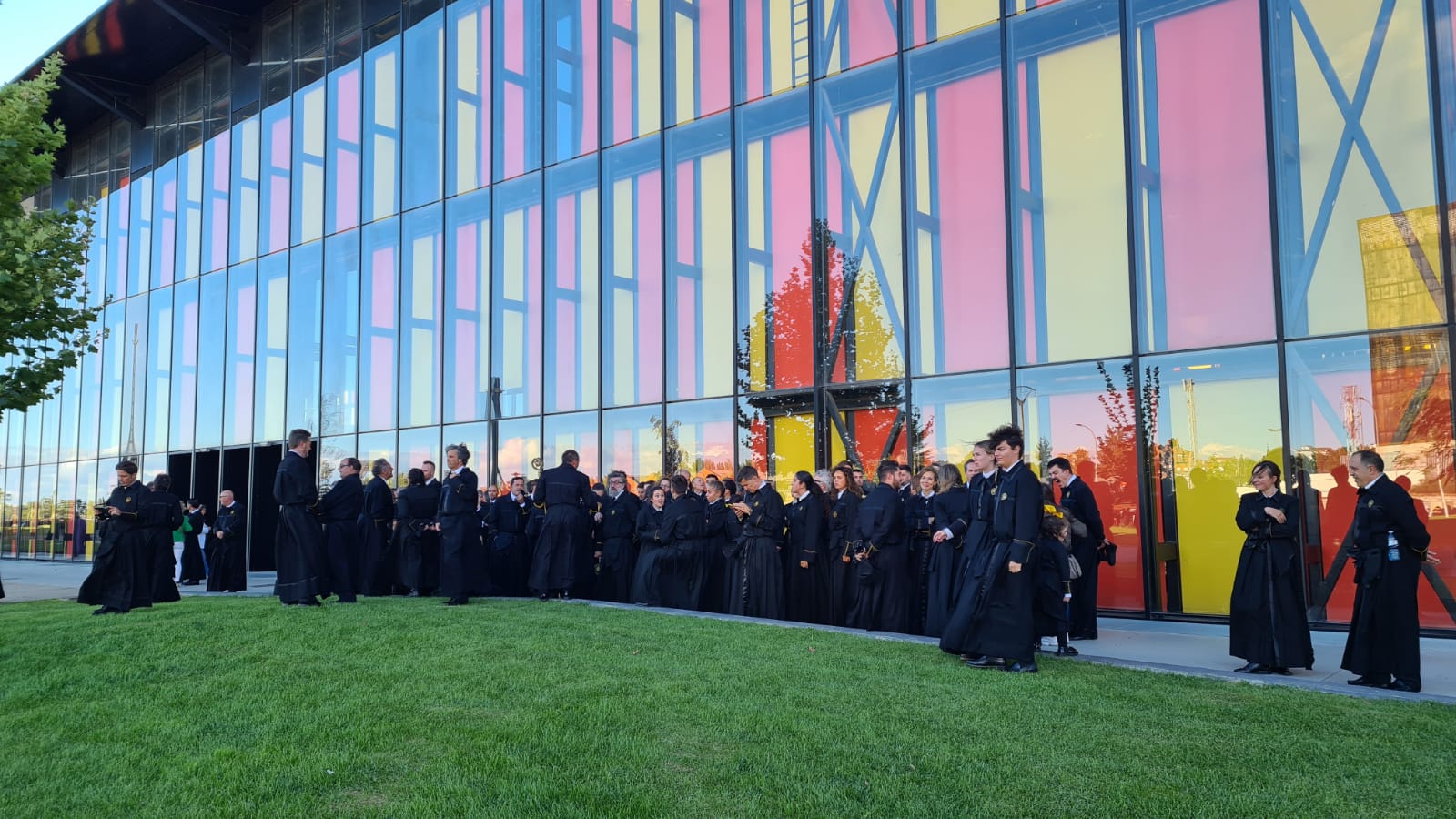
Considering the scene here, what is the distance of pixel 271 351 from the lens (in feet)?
84.4

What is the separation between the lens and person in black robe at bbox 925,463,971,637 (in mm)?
9461

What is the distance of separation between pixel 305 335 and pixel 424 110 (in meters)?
6.30

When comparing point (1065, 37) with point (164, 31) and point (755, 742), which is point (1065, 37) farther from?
point (164, 31)

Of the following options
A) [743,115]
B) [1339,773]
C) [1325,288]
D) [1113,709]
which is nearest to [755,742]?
[1113,709]

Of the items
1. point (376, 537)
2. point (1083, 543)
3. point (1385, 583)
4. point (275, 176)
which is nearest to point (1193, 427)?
point (1083, 543)

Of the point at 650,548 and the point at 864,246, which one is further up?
the point at 864,246

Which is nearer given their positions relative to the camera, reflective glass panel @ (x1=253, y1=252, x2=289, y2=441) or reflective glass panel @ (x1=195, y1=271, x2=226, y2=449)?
reflective glass panel @ (x1=253, y1=252, x2=289, y2=441)

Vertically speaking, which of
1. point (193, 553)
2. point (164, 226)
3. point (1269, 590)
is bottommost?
point (193, 553)

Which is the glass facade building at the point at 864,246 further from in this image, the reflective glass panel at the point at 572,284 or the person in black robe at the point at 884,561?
the person in black robe at the point at 884,561

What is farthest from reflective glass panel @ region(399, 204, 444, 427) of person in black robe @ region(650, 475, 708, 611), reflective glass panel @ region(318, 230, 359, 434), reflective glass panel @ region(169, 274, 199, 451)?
person in black robe @ region(650, 475, 708, 611)

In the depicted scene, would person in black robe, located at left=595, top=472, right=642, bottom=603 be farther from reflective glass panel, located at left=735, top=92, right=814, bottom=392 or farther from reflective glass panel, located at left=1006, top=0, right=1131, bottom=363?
reflective glass panel, located at left=1006, top=0, right=1131, bottom=363

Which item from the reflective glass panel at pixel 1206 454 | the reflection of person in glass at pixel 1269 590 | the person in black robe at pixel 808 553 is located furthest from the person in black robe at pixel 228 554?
the reflection of person in glass at pixel 1269 590

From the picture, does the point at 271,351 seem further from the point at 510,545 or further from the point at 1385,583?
the point at 1385,583

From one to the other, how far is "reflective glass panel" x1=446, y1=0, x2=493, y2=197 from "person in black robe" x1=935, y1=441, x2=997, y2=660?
594 inches
